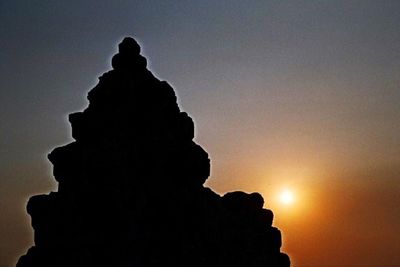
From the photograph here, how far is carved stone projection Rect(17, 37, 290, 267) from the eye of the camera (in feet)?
208

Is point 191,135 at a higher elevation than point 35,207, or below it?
higher

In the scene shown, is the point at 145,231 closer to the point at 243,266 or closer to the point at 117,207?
the point at 117,207

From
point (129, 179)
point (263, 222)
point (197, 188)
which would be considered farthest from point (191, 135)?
point (263, 222)

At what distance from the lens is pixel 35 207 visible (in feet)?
226

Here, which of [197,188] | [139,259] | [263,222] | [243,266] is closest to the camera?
[139,259]

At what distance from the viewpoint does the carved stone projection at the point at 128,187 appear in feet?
208

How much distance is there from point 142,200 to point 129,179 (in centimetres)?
252

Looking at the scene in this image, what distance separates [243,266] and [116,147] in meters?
25.5

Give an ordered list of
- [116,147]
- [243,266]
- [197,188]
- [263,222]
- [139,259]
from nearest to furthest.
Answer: [139,259]
[116,147]
[197,188]
[243,266]
[263,222]

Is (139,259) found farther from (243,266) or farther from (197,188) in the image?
(243,266)

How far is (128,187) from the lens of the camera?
63.3m

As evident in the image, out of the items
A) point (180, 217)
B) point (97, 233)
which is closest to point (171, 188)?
point (180, 217)

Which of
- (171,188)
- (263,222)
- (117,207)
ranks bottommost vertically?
(117,207)

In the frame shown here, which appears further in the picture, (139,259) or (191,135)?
(191,135)
